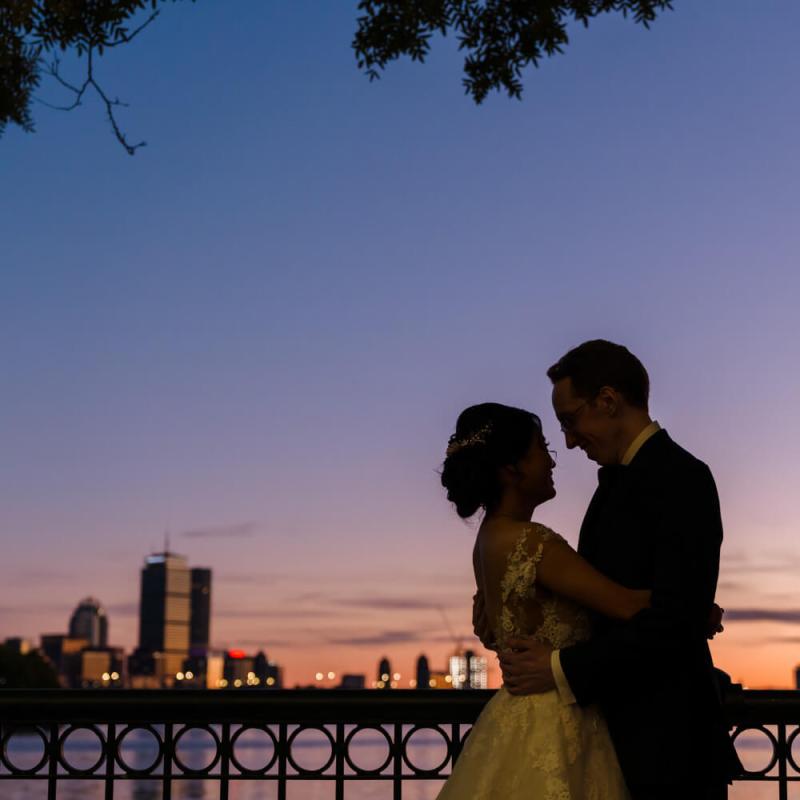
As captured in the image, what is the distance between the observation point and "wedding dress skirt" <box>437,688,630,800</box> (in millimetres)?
3791

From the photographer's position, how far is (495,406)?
4012 mm

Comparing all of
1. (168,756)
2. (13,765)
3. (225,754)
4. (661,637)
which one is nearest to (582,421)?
(661,637)

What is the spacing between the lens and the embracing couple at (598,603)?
3.60 m

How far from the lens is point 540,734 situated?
12.6ft

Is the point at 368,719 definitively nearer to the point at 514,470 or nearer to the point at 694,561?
the point at 514,470

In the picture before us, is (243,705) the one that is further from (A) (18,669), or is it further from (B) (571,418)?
(A) (18,669)

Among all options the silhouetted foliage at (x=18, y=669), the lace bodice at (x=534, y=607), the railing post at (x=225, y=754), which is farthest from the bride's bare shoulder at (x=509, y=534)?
the silhouetted foliage at (x=18, y=669)

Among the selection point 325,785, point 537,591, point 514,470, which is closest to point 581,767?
point 537,591

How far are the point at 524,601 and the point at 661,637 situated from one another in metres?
0.48

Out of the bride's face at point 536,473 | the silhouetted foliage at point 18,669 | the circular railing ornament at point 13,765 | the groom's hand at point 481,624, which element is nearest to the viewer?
the bride's face at point 536,473

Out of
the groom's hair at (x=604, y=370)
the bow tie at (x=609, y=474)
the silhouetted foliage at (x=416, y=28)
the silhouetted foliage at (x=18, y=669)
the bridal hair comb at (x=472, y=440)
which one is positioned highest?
the silhouetted foliage at (x=18, y=669)

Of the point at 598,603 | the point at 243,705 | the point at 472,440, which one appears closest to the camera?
the point at 598,603

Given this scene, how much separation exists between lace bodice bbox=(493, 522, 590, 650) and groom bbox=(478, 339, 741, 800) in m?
0.05

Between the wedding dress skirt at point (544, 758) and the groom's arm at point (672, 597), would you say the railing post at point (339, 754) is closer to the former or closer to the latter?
the wedding dress skirt at point (544, 758)
